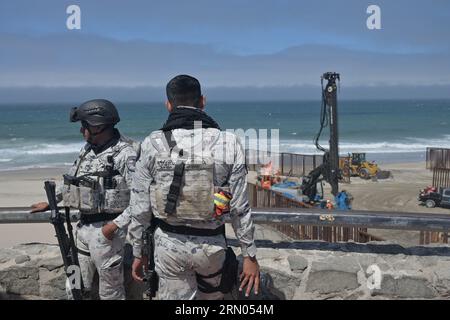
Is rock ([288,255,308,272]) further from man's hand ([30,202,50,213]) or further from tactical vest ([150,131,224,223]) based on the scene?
man's hand ([30,202,50,213])

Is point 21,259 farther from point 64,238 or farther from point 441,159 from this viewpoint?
point 441,159

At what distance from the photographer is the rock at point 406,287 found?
3506 mm

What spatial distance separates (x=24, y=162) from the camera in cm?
3133

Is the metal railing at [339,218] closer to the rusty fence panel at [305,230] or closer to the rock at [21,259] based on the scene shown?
the rusty fence panel at [305,230]

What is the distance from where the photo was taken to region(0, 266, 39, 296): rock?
12.1ft

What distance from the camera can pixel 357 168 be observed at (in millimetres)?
23031

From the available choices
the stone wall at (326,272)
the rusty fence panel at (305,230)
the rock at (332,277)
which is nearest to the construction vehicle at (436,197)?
the rusty fence panel at (305,230)

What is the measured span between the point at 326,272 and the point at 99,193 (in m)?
1.67

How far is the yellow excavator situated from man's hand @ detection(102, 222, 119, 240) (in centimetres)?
1939

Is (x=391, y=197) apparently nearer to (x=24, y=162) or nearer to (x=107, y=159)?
(x=107, y=159)

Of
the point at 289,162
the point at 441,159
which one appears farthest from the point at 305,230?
the point at 289,162

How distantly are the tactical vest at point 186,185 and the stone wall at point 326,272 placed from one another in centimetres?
115

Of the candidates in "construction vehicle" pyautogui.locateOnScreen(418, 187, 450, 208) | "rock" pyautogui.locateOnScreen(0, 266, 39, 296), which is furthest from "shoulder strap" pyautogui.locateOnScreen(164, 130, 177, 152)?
"construction vehicle" pyautogui.locateOnScreen(418, 187, 450, 208)

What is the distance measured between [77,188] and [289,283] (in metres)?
1.62
